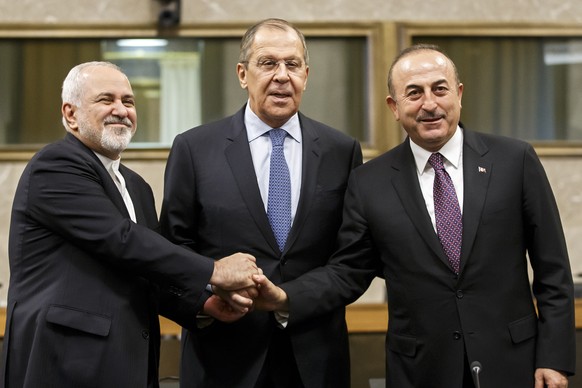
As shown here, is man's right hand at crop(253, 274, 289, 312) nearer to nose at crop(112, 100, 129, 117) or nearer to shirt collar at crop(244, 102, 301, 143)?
shirt collar at crop(244, 102, 301, 143)

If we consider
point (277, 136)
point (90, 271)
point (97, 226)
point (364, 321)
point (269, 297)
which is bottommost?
point (364, 321)

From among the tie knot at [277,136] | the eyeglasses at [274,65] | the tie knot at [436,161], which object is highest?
the eyeglasses at [274,65]

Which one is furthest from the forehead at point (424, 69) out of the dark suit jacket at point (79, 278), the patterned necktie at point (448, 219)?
the dark suit jacket at point (79, 278)

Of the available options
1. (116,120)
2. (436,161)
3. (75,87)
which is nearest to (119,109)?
(116,120)

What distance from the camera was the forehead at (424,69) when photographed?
258 cm

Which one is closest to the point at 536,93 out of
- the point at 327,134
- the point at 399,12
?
the point at 399,12

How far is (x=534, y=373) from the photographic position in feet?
7.97

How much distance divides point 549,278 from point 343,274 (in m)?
0.59

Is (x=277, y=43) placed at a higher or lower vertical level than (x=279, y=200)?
higher

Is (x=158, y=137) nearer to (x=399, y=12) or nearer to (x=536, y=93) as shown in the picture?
(x=399, y=12)

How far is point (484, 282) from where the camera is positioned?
244 cm

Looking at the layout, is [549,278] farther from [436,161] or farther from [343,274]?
[343,274]

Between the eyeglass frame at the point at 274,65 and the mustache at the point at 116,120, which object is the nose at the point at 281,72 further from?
the mustache at the point at 116,120

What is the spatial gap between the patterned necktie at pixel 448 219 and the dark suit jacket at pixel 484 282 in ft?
0.08
